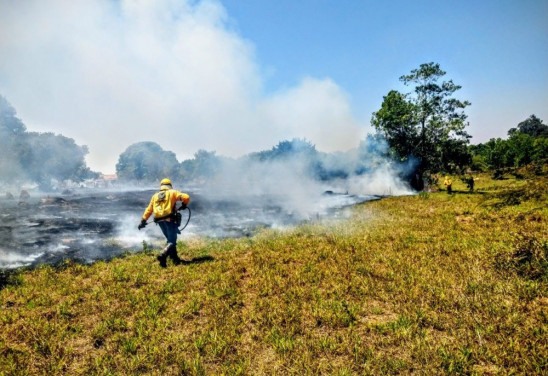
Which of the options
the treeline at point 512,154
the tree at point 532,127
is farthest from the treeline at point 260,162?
the tree at point 532,127

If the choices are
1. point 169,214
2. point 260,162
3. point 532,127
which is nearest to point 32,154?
point 260,162

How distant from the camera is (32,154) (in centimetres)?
5559

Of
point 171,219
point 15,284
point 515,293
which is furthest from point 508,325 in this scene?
point 15,284

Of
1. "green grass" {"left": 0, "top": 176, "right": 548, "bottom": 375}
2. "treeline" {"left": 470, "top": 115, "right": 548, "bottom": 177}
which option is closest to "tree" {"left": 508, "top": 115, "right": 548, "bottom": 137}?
"treeline" {"left": 470, "top": 115, "right": 548, "bottom": 177}

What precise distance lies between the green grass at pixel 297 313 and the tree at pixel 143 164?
487 ft

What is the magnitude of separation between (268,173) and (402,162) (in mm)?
51720

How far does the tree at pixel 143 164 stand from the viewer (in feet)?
501

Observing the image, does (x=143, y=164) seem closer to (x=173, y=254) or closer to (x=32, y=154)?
(x=32, y=154)

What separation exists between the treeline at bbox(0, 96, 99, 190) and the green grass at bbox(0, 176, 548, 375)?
192 feet

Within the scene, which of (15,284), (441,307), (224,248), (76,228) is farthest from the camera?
(76,228)

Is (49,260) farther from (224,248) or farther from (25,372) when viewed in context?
(25,372)

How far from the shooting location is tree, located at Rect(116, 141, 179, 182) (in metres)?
153

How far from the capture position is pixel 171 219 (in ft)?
29.5

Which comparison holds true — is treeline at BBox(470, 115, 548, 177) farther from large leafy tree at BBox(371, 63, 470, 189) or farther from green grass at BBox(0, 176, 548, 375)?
green grass at BBox(0, 176, 548, 375)
